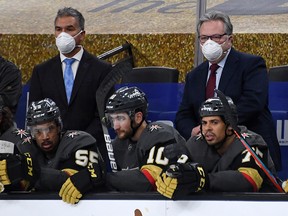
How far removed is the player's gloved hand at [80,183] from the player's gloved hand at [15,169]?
0.81 ft

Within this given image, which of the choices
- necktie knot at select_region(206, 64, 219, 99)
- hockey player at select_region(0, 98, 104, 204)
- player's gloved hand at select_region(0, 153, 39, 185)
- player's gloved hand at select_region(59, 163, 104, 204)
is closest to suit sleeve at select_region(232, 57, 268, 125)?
necktie knot at select_region(206, 64, 219, 99)

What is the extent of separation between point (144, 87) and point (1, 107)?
1283mm

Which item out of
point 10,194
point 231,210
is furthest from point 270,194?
point 10,194

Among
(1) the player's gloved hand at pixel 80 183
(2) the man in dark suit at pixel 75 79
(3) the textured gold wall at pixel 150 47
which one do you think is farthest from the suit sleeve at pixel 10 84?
(1) the player's gloved hand at pixel 80 183

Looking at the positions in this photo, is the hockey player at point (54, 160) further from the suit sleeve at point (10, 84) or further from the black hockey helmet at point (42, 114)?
the suit sleeve at point (10, 84)

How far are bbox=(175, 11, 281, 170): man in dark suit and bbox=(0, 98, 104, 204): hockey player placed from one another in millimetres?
859

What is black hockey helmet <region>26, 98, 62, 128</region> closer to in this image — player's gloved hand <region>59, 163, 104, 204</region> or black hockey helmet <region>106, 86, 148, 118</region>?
black hockey helmet <region>106, 86, 148, 118</region>

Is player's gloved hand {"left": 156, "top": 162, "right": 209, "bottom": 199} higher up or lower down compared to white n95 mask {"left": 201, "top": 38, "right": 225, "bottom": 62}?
lower down

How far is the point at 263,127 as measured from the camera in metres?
5.97

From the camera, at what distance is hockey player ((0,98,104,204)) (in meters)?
4.80

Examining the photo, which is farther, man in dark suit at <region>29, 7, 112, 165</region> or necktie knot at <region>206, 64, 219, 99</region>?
man in dark suit at <region>29, 7, 112, 165</region>

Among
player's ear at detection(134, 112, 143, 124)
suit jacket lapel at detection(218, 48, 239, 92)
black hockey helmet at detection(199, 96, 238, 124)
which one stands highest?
suit jacket lapel at detection(218, 48, 239, 92)

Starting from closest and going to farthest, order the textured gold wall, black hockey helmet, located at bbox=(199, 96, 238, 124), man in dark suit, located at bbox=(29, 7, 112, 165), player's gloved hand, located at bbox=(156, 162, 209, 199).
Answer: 1. player's gloved hand, located at bbox=(156, 162, 209, 199)
2. black hockey helmet, located at bbox=(199, 96, 238, 124)
3. man in dark suit, located at bbox=(29, 7, 112, 165)
4. the textured gold wall

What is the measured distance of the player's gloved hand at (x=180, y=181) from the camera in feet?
14.9
